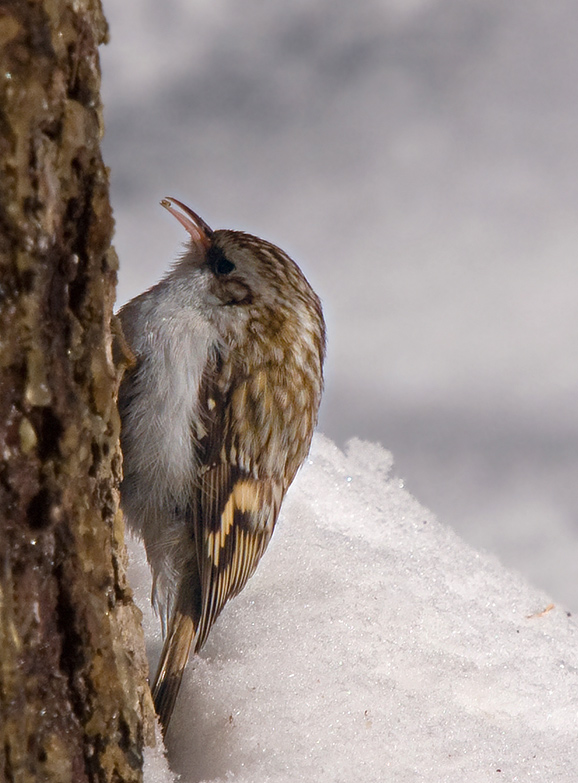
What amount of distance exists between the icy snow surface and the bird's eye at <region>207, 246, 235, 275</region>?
0.61m

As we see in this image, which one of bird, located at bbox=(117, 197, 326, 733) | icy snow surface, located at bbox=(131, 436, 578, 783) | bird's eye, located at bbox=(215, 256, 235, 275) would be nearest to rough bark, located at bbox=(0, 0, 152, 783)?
icy snow surface, located at bbox=(131, 436, 578, 783)

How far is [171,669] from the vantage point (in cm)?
136

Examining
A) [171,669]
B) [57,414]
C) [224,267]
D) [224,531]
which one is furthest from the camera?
[224,267]

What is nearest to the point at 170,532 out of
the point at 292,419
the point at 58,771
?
the point at 292,419

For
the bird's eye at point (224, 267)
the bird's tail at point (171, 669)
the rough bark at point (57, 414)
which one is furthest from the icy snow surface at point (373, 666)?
the bird's eye at point (224, 267)

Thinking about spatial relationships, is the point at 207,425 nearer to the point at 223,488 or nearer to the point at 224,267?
the point at 223,488

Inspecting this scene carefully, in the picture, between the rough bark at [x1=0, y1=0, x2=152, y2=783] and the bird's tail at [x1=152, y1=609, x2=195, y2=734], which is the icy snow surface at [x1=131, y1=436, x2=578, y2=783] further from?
the rough bark at [x1=0, y1=0, x2=152, y2=783]

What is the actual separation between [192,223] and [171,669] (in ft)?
2.62

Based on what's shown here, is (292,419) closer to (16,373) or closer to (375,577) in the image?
(375,577)

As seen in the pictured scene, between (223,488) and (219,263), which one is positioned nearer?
(223,488)

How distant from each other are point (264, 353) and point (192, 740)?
640 millimetres

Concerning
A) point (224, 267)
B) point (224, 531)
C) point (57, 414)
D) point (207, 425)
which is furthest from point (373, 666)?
point (57, 414)

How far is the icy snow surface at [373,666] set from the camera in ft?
4.50

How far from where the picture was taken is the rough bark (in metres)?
0.87
